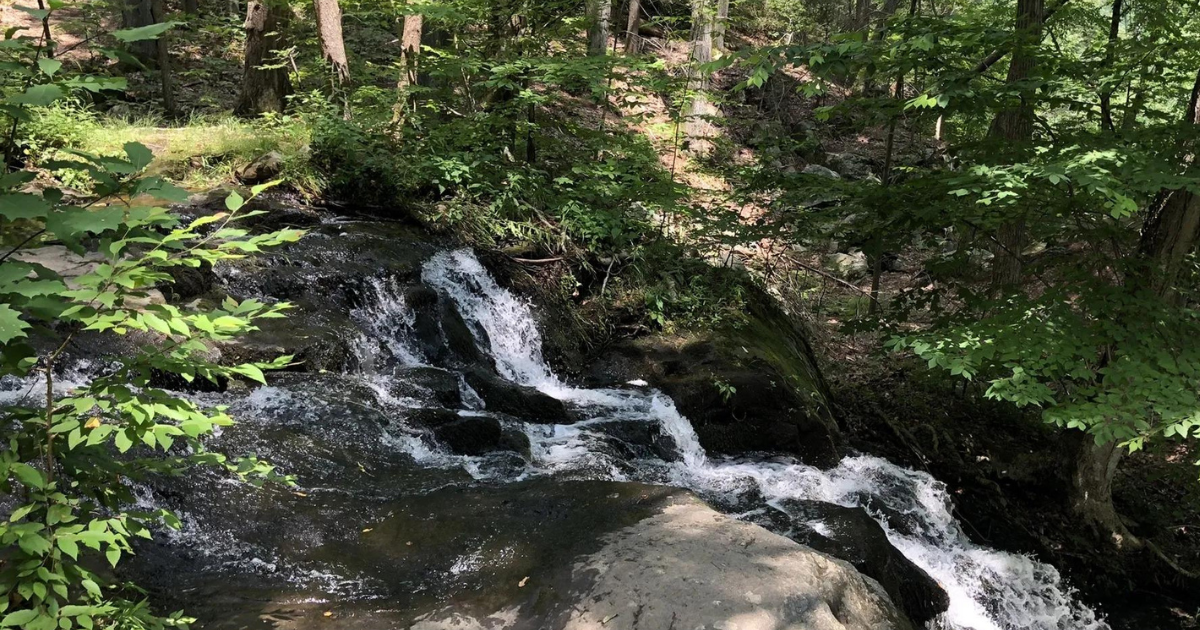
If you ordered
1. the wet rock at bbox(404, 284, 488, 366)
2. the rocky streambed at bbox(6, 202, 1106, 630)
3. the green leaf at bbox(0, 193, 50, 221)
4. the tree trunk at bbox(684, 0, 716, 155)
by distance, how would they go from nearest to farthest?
the green leaf at bbox(0, 193, 50, 221) < the rocky streambed at bbox(6, 202, 1106, 630) < the wet rock at bbox(404, 284, 488, 366) < the tree trunk at bbox(684, 0, 716, 155)

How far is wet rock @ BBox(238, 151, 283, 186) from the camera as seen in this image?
8.27 metres

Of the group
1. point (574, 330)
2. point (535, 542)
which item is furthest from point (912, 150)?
point (535, 542)

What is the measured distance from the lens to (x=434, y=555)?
3789 millimetres

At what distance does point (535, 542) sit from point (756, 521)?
208 cm

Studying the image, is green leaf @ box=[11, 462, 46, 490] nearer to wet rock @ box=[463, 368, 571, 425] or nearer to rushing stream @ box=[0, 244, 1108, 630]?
rushing stream @ box=[0, 244, 1108, 630]

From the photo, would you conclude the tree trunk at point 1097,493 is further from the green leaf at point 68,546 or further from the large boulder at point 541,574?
the green leaf at point 68,546

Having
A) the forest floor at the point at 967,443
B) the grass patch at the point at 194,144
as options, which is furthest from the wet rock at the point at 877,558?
the grass patch at the point at 194,144

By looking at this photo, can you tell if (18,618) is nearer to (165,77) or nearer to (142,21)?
(165,77)

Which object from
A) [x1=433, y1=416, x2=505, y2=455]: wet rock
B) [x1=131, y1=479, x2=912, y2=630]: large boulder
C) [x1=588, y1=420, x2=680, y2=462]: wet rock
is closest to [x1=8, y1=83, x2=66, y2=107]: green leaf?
[x1=131, y1=479, x2=912, y2=630]: large boulder

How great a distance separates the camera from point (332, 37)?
9469mm

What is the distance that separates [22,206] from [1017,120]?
283 inches

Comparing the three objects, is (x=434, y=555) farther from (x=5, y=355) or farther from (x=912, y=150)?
(x=912, y=150)

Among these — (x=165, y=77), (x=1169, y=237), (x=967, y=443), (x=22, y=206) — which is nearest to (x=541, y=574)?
→ (x=22, y=206)

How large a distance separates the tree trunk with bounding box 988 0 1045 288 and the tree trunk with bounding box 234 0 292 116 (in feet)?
30.8
